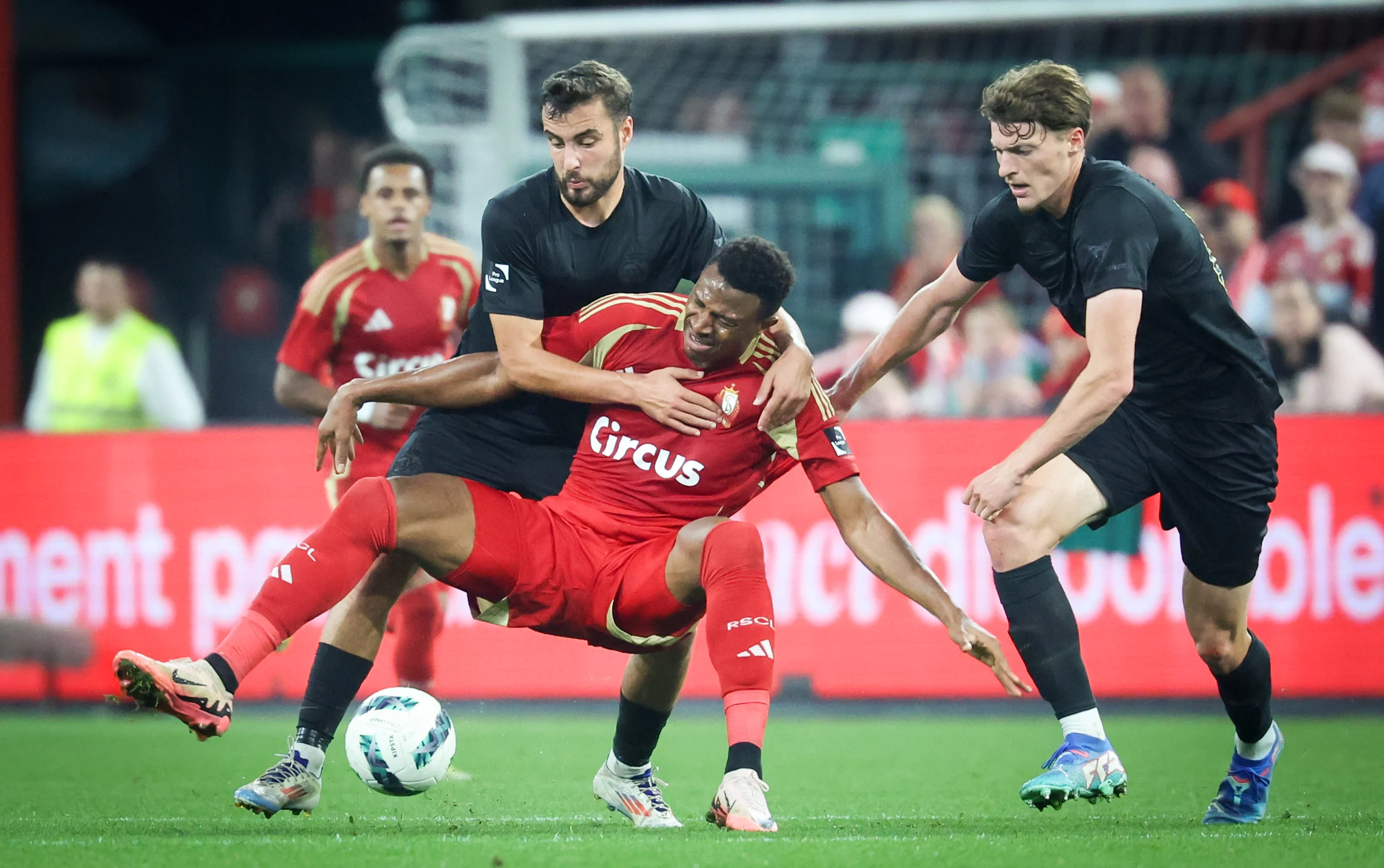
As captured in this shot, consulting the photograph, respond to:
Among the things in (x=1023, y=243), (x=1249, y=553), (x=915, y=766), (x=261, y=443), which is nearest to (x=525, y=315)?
(x=1023, y=243)

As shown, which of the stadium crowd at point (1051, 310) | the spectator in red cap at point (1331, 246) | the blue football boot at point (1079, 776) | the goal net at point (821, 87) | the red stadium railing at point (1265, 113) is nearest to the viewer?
the blue football boot at point (1079, 776)

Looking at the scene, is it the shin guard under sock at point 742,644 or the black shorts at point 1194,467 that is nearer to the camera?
the shin guard under sock at point 742,644

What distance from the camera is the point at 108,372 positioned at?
32.2 ft

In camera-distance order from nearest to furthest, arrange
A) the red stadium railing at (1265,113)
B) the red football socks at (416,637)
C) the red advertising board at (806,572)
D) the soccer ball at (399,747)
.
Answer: the soccer ball at (399,747) < the red football socks at (416,637) < the red advertising board at (806,572) < the red stadium railing at (1265,113)

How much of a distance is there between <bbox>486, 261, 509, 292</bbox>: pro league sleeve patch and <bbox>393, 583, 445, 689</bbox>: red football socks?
6.49ft

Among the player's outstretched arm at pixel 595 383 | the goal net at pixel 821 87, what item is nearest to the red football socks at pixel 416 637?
the player's outstretched arm at pixel 595 383

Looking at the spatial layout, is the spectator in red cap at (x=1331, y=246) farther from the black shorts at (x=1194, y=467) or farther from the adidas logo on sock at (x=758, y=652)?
the adidas logo on sock at (x=758, y=652)

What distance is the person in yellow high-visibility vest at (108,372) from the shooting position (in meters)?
9.74

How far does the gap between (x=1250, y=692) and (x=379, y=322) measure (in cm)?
359

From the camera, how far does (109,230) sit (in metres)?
15.9

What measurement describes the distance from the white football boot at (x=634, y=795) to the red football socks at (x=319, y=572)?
1.05 meters

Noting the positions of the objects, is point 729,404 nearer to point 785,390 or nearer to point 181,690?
point 785,390

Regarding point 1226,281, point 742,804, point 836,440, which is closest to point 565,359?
point 836,440

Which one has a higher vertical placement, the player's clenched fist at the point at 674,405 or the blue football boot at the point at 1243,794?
the player's clenched fist at the point at 674,405
